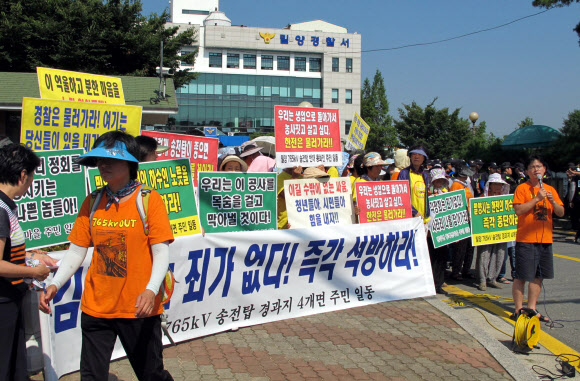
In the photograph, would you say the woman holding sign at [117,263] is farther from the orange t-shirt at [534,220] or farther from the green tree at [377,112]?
the green tree at [377,112]

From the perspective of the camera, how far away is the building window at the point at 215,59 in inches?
3132

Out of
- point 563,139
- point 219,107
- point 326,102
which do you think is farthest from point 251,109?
point 563,139

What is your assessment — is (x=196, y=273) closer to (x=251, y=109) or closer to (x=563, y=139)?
(x=563, y=139)

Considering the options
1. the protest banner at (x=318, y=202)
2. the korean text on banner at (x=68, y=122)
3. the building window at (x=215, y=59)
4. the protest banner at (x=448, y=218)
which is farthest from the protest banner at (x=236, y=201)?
the building window at (x=215, y=59)

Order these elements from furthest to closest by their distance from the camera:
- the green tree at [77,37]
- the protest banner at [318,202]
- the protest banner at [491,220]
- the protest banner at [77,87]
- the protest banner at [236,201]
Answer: the green tree at [77,37]
the protest banner at [491,220]
the protest banner at [318,202]
the protest banner at [236,201]
the protest banner at [77,87]

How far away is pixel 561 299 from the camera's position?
7.73 meters

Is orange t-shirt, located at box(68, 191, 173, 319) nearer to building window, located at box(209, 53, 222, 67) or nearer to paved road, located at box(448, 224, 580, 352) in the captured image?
paved road, located at box(448, 224, 580, 352)

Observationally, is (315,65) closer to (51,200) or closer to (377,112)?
(377,112)

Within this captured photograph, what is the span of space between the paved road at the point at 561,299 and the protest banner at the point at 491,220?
2.56ft

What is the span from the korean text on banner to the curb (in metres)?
4.22

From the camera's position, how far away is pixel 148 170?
540cm

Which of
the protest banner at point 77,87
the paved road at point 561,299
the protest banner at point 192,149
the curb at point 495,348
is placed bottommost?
the paved road at point 561,299

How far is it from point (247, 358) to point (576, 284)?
6177mm

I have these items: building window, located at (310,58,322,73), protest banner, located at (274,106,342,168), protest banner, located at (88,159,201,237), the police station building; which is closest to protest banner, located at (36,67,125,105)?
protest banner, located at (88,159,201,237)
